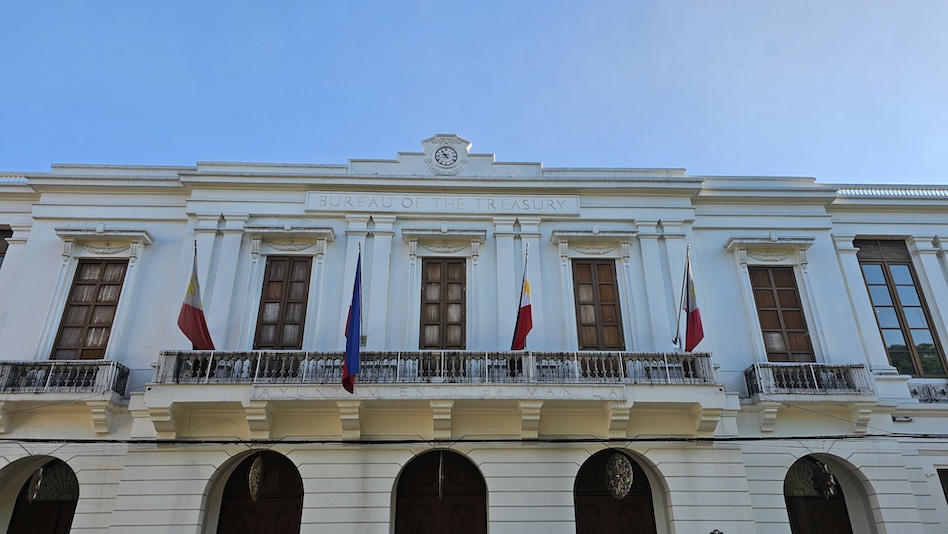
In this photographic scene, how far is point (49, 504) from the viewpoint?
1241cm

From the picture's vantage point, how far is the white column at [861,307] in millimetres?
13812

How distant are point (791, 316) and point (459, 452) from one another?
26.9 ft

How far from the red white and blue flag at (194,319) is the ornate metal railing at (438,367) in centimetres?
30

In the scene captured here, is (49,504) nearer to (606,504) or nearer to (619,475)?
(606,504)

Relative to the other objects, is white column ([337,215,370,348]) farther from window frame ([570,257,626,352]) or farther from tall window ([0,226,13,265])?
tall window ([0,226,13,265])

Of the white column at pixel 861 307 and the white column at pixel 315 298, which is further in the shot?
the white column at pixel 861 307

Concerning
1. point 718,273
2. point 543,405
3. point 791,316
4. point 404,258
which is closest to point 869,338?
point 791,316

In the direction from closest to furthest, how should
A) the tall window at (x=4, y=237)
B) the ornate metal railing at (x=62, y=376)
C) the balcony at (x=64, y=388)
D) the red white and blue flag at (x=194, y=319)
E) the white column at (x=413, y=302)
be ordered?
the red white and blue flag at (x=194, y=319)
the balcony at (x=64, y=388)
the ornate metal railing at (x=62, y=376)
the white column at (x=413, y=302)
the tall window at (x=4, y=237)

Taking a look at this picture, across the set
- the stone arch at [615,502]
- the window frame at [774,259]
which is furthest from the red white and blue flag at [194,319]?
the window frame at [774,259]

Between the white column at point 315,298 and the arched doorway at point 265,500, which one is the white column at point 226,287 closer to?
the white column at point 315,298

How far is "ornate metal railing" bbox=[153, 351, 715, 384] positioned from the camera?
1166 centimetres

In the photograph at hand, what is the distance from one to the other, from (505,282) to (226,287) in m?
6.05

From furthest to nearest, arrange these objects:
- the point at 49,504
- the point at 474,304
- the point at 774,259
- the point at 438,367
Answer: the point at 774,259 → the point at 474,304 → the point at 49,504 → the point at 438,367

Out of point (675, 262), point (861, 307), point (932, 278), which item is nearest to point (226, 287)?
point (675, 262)
